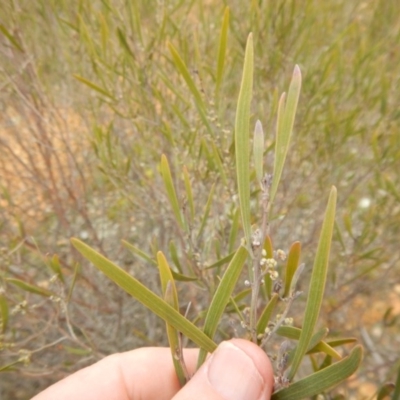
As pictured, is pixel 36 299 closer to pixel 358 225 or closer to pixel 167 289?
pixel 358 225

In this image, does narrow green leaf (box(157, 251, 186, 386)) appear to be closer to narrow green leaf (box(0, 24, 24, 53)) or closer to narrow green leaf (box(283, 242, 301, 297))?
narrow green leaf (box(283, 242, 301, 297))

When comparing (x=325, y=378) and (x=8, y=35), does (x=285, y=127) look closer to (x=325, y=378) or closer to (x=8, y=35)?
(x=325, y=378)

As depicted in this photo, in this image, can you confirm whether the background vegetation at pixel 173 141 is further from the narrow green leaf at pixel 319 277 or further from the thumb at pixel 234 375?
the narrow green leaf at pixel 319 277

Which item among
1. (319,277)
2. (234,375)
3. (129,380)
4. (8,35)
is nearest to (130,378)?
(129,380)

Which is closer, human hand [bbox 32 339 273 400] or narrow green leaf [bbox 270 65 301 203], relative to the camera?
narrow green leaf [bbox 270 65 301 203]

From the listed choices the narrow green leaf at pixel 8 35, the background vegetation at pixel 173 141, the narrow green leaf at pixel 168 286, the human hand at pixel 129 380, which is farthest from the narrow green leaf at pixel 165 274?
the narrow green leaf at pixel 8 35

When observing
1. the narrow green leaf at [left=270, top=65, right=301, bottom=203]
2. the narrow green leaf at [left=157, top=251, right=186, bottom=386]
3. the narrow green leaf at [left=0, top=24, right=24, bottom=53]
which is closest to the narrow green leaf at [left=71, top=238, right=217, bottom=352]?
the narrow green leaf at [left=157, top=251, right=186, bottom=386]

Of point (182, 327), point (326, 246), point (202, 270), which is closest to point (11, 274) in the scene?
point (202, 270)
